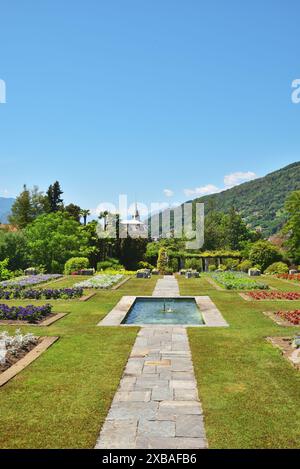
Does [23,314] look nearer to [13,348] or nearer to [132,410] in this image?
[13,348]

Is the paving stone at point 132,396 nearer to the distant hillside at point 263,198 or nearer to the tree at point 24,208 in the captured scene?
the tree at point 24,208

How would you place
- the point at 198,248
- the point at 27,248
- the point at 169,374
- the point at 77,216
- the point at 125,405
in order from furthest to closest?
the point at 198,248
the point at 77,216
the point at 27,248
the point at 169,374
the point at 125,405

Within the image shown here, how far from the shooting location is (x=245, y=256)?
45719 millimetres

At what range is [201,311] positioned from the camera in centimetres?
1630

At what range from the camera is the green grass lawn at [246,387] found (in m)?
6.01

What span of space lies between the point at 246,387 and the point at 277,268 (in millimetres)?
28743

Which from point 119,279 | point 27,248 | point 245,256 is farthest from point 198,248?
point 119,279

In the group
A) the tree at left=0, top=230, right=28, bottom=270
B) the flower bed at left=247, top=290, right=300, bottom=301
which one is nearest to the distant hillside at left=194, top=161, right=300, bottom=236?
the tree at left=0, top=230, right=28, bottom=270

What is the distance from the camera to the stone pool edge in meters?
13.6

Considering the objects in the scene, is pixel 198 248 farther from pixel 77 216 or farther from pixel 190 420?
pixel 190 420

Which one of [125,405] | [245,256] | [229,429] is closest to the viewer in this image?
[229,429]

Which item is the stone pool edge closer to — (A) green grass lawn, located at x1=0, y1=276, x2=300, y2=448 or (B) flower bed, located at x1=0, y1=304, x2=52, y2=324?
(A) green grass lawn, located at x1=0, y1=276, x2=300, y2=448

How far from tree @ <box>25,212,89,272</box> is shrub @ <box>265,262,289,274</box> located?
56.4 ft
